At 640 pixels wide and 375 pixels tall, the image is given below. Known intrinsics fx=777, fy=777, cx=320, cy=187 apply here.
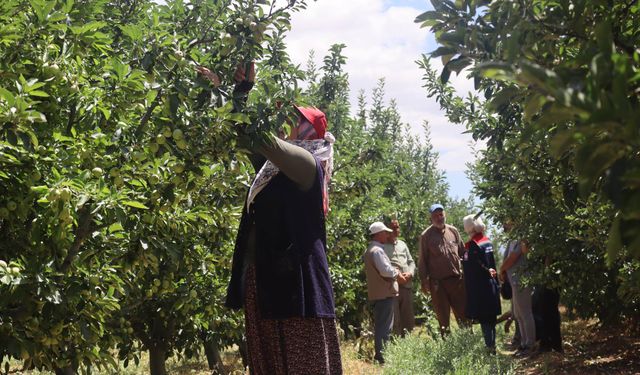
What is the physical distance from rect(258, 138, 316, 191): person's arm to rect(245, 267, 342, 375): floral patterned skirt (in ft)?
1.66

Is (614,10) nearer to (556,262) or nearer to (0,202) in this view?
(0,202)

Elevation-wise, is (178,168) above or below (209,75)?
below

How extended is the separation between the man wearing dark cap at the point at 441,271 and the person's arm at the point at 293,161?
636cm

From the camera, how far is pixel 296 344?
11.9 ft

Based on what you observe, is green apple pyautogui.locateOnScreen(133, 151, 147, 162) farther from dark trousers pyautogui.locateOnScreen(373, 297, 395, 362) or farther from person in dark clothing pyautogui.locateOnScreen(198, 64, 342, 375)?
dark trousers pyautogui.locateOnScreen(373, 297, 395, 362)

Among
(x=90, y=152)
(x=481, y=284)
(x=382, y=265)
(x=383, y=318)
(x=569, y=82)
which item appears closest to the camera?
(x=569, y=82)

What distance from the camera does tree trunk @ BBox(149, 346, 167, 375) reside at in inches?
307

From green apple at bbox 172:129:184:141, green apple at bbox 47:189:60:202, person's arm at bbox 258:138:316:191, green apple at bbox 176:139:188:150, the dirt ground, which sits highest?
green apple at bbox 172:129:184:141

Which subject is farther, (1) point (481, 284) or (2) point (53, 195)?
(1) point (481, 284)

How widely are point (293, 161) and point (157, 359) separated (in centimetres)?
498

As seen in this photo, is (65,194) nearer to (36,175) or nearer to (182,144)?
(36,175)

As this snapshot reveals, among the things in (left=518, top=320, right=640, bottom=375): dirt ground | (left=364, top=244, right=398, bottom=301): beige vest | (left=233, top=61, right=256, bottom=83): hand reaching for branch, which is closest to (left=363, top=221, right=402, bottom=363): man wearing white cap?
(left=364, top=244, right=398, bottom=301): beige vest

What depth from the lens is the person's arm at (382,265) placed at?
9047 mm

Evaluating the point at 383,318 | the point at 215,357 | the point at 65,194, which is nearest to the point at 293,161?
the point at 65,194
